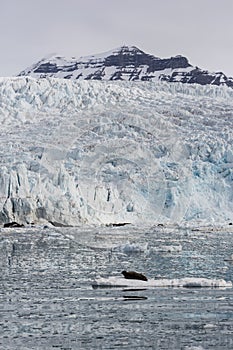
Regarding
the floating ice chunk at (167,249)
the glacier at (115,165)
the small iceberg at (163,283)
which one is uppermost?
the glacier at (115,165)

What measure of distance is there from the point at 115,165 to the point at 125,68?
2787 inches

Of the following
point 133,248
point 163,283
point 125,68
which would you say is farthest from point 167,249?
point 125,68

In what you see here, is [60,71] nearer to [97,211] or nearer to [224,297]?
[97,211]

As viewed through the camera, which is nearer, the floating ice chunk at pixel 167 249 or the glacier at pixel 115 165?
the floating ice chunk at pixel 167 249

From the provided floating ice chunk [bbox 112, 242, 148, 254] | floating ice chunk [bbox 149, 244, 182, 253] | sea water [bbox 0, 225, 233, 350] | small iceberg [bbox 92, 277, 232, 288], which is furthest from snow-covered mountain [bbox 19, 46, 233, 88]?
small iceberg [bbox 92, 277, 232, 288]

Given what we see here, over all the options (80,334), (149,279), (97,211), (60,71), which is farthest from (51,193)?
(60,71)

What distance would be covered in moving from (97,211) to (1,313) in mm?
27875

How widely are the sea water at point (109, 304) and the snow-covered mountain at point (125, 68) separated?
76.9m

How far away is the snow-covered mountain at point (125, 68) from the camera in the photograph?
96.6 metres

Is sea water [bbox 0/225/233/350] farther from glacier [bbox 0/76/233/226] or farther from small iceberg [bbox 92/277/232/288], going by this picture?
glacier [bbox 0/76/233/226]

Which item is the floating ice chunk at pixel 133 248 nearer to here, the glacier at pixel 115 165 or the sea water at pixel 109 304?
the sea water at pixel 109 304

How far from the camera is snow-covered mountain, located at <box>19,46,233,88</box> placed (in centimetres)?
9656

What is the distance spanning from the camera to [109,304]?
1093cm

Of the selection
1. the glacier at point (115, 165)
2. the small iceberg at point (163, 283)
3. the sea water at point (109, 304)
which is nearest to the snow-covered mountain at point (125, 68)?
the glacier at point (115, 165)
